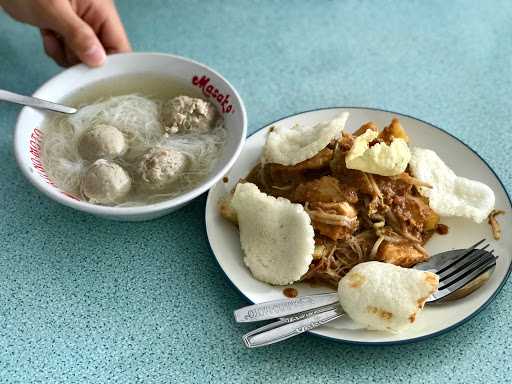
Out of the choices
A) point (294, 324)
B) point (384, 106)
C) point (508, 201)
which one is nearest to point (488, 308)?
point (508, 201)

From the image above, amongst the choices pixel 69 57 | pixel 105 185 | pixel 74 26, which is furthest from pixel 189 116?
pixel 69 57

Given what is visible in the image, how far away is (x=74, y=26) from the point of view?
1.59 meters

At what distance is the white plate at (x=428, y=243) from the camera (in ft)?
3.66

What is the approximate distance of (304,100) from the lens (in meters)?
1.83

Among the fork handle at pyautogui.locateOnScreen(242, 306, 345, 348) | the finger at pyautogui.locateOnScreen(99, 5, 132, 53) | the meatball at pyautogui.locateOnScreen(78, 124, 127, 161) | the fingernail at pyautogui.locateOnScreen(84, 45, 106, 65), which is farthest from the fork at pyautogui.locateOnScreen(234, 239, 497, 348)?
the finger at pyautogui.locateOnScreen(99, 5, 132, 53)

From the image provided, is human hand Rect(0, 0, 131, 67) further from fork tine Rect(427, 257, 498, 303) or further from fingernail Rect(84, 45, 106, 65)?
fork tine Rect(427, 257, 498, 303)

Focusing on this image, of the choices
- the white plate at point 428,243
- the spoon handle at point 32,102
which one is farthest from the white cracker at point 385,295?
the spoon handle at point 32,102

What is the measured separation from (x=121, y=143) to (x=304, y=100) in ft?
2.19

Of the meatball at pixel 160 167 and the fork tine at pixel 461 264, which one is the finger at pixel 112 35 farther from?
the fork tine at pixel 461 264

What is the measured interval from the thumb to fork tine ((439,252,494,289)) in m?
1.10

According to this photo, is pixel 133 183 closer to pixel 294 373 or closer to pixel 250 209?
pixel 250 209

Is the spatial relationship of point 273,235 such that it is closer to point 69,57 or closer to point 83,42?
point 83,42

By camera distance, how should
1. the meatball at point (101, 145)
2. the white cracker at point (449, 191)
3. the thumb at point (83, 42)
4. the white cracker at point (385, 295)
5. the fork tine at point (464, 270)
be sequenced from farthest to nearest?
the thumb at point (83, 42)
the meatball at point (101, 145)
the white cracker at point (449, 191)
the fork tine at point (464, 270)
the white cracker at point (385, 295)

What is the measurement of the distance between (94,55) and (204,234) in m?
0.62
